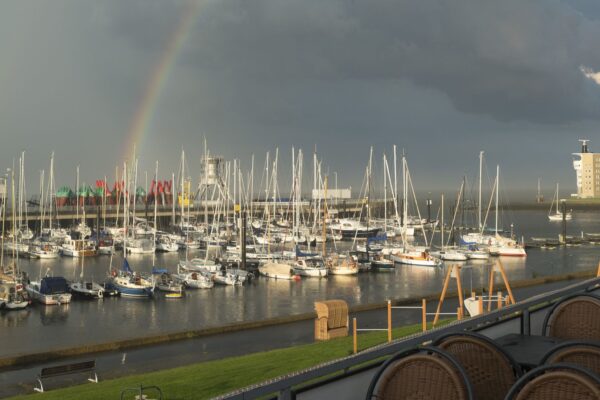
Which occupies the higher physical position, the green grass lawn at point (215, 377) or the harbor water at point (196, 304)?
the green grass lawn at point (215, 377)

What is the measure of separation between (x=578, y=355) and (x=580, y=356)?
0.05 ft

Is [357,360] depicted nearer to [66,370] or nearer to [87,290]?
[66,370]

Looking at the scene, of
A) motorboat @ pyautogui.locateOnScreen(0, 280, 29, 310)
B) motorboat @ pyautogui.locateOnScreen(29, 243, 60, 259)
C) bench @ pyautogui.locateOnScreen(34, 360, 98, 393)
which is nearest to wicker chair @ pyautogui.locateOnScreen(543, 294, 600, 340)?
bench @ pyautogui.locateOnScreen(34, 360, 98, 393)

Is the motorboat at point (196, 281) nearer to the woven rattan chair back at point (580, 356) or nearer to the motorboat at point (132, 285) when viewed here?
the motorboat at point (132, 285)

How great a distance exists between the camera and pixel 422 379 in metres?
4.30

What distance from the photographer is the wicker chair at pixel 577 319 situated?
7.14 meters

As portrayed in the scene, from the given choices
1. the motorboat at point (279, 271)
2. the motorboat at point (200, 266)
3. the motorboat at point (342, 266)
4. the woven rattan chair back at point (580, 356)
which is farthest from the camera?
the motorboat at point (342, 266)

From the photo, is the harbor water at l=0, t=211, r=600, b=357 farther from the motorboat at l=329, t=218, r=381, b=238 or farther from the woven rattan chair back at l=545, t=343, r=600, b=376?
the motorboat at l=329, t=218, r=381, b=238

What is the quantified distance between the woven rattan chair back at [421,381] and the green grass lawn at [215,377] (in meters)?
11.8

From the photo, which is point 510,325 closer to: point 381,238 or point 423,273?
point 423,273

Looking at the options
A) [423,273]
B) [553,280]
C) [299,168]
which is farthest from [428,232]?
[553,280]

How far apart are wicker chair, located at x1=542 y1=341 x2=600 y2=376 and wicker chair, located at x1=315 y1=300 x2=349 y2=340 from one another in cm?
2035

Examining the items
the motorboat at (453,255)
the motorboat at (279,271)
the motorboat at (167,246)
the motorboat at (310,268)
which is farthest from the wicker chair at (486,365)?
the motorboat at (167,246)

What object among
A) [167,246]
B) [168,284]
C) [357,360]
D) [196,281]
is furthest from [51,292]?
[357,360]
